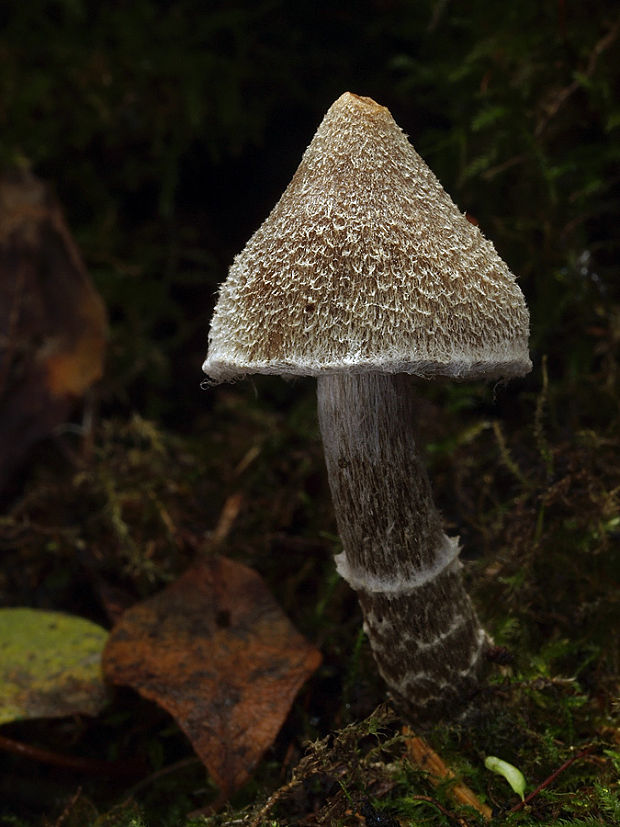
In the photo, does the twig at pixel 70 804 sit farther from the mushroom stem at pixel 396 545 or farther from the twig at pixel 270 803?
the mushroom stem at pixel 396 545

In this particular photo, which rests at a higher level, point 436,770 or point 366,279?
point 366,279

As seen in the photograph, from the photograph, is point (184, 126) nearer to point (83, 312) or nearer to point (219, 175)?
point (219, 175)

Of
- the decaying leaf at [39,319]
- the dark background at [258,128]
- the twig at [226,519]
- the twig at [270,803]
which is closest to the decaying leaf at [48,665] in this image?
the twig at [226,519]

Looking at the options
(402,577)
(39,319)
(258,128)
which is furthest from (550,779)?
(258,128)

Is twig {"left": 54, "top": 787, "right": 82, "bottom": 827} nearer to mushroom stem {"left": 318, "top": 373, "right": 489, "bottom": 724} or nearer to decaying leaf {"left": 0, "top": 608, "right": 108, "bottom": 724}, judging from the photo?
decaying leaf {"left": 0, "top": 608, "right": 108, "bottom": 724}

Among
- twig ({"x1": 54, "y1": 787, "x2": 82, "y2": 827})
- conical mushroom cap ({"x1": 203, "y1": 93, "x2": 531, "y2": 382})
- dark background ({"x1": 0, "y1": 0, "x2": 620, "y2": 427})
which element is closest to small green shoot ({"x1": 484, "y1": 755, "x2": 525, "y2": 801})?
conical mushroom cap ({"x1": 203, "y1": 93, "x2": 531, "y2": 382})

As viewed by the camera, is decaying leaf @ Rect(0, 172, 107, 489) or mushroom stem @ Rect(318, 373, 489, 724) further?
decaying leaf @ Rect(0, 172, 107, 489)

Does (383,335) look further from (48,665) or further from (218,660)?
(48,665)
